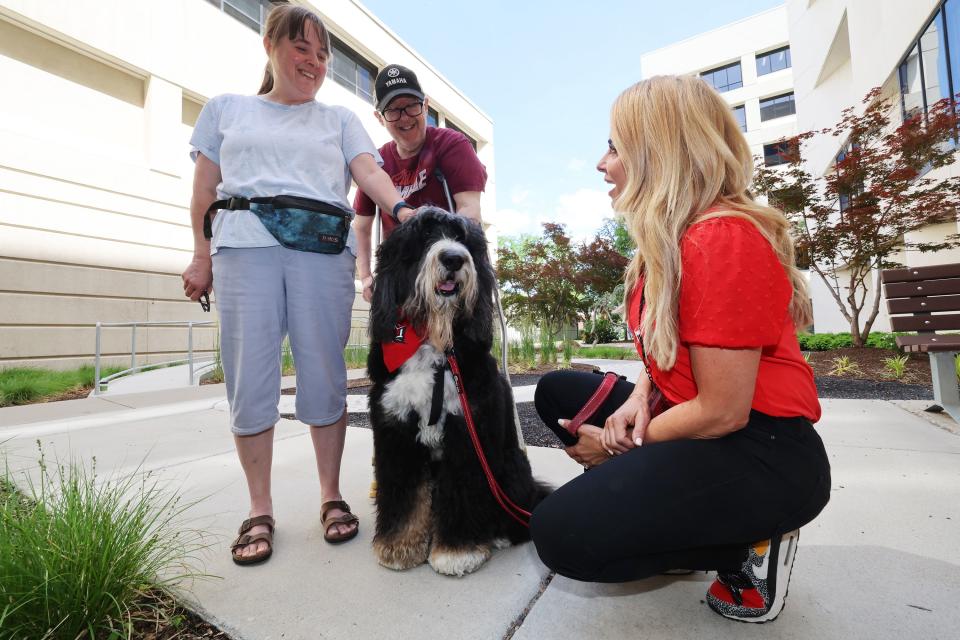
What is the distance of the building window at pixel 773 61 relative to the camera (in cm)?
2572

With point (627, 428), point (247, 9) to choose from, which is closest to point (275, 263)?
point (627, 428)

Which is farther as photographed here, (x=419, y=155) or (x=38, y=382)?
(x=38, y=382)

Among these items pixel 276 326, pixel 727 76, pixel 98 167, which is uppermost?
pixel 727 76

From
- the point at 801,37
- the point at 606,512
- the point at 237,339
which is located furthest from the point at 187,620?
the point at 801,37

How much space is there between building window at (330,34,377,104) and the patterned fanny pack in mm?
14381

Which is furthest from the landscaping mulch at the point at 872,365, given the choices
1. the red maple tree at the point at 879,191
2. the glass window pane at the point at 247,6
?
the glass window pane at the point at 247,6

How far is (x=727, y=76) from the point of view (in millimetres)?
27625

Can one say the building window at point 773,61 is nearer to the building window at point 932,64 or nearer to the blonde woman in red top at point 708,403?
the building window at point 932,64

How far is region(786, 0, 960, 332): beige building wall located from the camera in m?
8.65

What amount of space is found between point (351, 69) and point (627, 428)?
55.8 ft

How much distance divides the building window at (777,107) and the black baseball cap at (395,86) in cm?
3091

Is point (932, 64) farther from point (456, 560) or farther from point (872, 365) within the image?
point (456, 560)

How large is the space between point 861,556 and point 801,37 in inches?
872

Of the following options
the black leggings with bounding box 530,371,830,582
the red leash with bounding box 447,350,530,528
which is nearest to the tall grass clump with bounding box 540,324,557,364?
the red leash with bounding box 447,350,530,528
